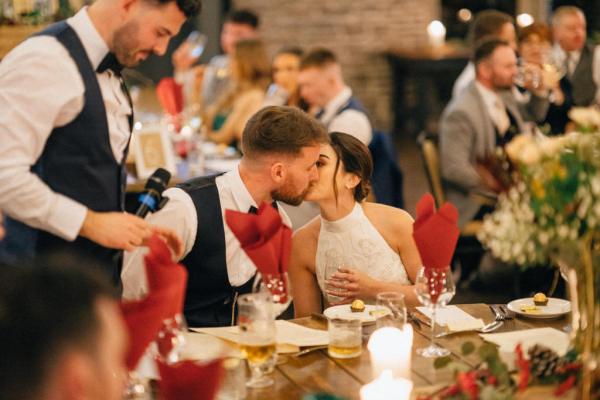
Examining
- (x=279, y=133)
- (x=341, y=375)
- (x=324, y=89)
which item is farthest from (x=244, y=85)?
(x=341, y=375)

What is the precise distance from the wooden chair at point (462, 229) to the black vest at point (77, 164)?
2.70 meters

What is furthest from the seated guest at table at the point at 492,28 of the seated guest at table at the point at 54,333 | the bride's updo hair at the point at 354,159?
the seated guest at table at the point at 54,333

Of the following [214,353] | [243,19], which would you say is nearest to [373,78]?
[243,19]

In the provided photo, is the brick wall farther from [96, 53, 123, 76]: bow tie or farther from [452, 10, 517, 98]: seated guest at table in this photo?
[96, 53, 123, 76]: bow tie

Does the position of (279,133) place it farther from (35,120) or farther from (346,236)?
(35,120)

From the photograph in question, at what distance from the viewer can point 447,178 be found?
17.3 feet

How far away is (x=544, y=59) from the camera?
5.78 metres

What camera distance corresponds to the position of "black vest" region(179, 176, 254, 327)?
9.29 feet

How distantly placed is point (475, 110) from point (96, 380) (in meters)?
4.33

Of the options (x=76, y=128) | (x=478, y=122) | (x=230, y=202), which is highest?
(x=76, y=128)

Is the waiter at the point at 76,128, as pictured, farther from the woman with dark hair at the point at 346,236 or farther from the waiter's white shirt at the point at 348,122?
the waiter's white shirt at the point at 348,122

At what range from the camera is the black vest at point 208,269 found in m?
2.83

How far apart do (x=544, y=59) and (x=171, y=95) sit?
2.34 meters

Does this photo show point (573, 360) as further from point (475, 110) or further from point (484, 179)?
point (475, 110)
